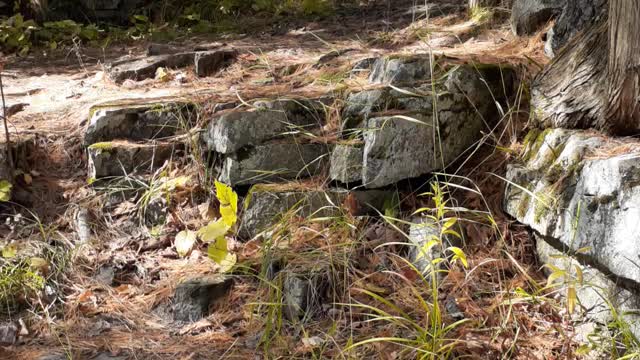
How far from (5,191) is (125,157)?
0.68 metres

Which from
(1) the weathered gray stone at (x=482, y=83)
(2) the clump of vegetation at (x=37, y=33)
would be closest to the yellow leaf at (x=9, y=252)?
(1) the weathered gray stone at (x=482, y=83)

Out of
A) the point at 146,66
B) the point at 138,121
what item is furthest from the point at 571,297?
the point at 146,66

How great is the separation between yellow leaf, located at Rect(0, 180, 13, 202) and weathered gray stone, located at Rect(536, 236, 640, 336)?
290 cm

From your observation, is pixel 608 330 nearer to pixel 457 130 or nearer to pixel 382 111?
pixel 457 130

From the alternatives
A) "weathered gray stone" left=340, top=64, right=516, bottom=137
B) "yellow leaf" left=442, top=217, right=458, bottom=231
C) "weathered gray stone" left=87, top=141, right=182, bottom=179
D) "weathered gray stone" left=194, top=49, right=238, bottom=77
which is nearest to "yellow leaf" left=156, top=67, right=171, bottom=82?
"weathered gray stone" left=194, top=49, right=238, bottom=77

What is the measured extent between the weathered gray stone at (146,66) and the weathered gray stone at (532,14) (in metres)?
2.35

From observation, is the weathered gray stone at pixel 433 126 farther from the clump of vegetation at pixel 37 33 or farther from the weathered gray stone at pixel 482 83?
the clump of vegetation at pixel 37 33

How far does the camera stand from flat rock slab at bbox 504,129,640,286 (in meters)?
2.72

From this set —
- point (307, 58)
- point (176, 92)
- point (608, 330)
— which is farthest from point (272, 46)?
point (608, 330)

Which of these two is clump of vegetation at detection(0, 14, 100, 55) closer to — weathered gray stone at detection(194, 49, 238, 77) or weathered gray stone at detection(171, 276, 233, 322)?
weathered gray stone at detection(194, 49, 238, 77)

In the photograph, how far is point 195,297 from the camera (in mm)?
3355

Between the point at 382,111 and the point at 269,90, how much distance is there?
938 mm

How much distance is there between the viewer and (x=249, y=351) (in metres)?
3.00

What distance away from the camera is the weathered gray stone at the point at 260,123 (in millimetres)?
3919
